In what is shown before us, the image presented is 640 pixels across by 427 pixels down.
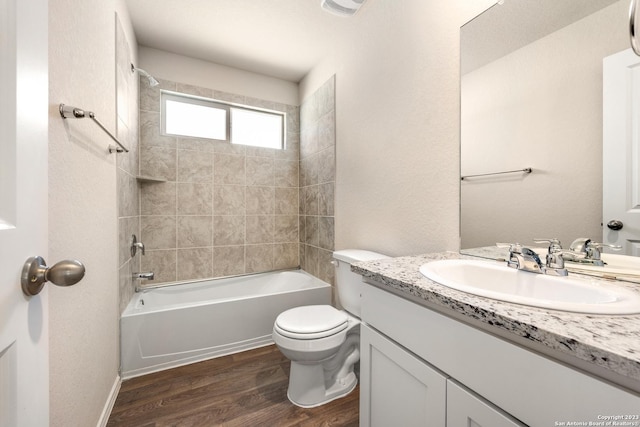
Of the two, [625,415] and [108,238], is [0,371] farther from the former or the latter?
[108,238]

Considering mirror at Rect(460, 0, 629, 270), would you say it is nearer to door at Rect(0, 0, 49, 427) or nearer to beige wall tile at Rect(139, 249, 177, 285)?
door at Rect(0, 0, 49, 427)

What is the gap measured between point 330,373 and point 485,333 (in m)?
1.26

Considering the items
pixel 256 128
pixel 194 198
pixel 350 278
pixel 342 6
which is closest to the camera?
pixel 342 6

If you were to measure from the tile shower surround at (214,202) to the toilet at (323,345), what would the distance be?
47.0 inches

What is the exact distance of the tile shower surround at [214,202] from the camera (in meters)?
2.26

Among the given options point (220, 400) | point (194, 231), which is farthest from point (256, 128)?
point (220, 400)

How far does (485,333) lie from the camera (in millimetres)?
572

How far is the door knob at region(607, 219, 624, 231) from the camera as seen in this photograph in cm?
80

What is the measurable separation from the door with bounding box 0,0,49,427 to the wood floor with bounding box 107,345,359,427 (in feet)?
3.68

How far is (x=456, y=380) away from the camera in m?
0.64

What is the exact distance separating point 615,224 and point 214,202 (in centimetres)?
257

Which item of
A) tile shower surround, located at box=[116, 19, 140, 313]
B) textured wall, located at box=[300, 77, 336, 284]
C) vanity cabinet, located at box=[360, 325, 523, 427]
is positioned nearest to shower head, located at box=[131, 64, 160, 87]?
tile shower surround, located at box=[116, 19, 140, 313]

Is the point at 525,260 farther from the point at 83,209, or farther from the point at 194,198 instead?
the point at 194,198

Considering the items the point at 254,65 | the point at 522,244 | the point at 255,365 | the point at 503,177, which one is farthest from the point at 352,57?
the point at 255,365
